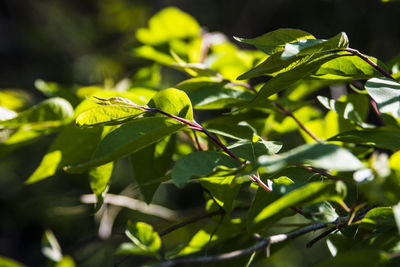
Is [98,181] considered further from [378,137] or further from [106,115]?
[378,137]

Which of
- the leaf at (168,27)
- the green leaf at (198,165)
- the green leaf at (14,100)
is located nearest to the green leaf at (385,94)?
the green leaf at (198,165)

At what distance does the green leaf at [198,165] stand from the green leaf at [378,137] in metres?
0.18

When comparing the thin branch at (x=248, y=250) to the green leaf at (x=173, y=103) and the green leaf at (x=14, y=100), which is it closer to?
the green leaf at (x=173, y=103)

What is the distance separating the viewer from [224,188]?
49 cm

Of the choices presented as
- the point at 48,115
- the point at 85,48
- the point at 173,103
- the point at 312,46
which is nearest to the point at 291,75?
the point at 312,46

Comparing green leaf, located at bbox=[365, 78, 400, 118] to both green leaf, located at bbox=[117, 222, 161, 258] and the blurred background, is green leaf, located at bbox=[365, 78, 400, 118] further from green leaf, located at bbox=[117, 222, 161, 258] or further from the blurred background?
the blurred background

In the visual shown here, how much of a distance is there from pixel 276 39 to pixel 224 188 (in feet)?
0.65

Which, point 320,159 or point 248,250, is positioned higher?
point 320,159

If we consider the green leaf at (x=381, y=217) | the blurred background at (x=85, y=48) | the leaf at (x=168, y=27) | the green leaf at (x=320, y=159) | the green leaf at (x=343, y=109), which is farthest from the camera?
the blurred background at (x=85, y=48)

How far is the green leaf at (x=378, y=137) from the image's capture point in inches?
19.1

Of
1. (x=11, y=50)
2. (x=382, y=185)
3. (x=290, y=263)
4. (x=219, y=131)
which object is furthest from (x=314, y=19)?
(x=11, y=50)

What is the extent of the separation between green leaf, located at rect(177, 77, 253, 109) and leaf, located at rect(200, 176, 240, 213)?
16 centimetres

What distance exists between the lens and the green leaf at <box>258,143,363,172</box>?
333 mm

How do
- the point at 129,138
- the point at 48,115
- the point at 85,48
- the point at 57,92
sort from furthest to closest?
the point at 85,48 < the point at 57,92 < the point at 48,115 < the point at 129,138
